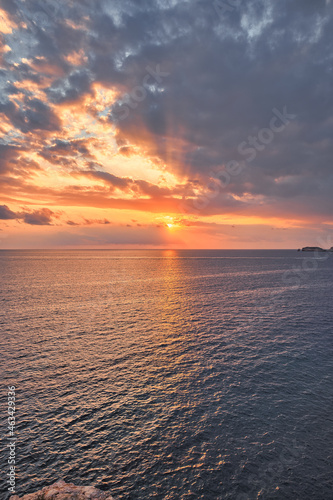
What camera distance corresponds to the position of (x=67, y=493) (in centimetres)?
1537

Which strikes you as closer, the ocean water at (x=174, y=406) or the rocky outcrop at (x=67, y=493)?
the rocky outcrop at (x=67, y=493)

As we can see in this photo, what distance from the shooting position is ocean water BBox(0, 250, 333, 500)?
18094mm

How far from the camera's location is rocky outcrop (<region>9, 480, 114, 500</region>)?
15.0 meters

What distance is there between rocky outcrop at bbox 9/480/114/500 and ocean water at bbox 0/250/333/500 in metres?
1.64

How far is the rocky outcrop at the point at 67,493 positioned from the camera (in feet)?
49.2

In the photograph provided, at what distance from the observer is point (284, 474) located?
59.9 ft

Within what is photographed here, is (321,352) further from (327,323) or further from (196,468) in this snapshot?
(196,468)

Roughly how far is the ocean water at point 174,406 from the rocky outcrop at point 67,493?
5.39ft

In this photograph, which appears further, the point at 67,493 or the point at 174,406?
the point at 174,406

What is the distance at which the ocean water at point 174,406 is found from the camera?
18.1 m

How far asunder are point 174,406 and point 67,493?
12970 mm

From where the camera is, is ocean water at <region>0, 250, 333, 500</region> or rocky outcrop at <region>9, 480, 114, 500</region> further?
ocean water at <region>0, 250, 333, 500</region>

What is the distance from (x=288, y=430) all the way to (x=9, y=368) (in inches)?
1329

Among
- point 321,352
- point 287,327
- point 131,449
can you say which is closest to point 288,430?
point 131,449
